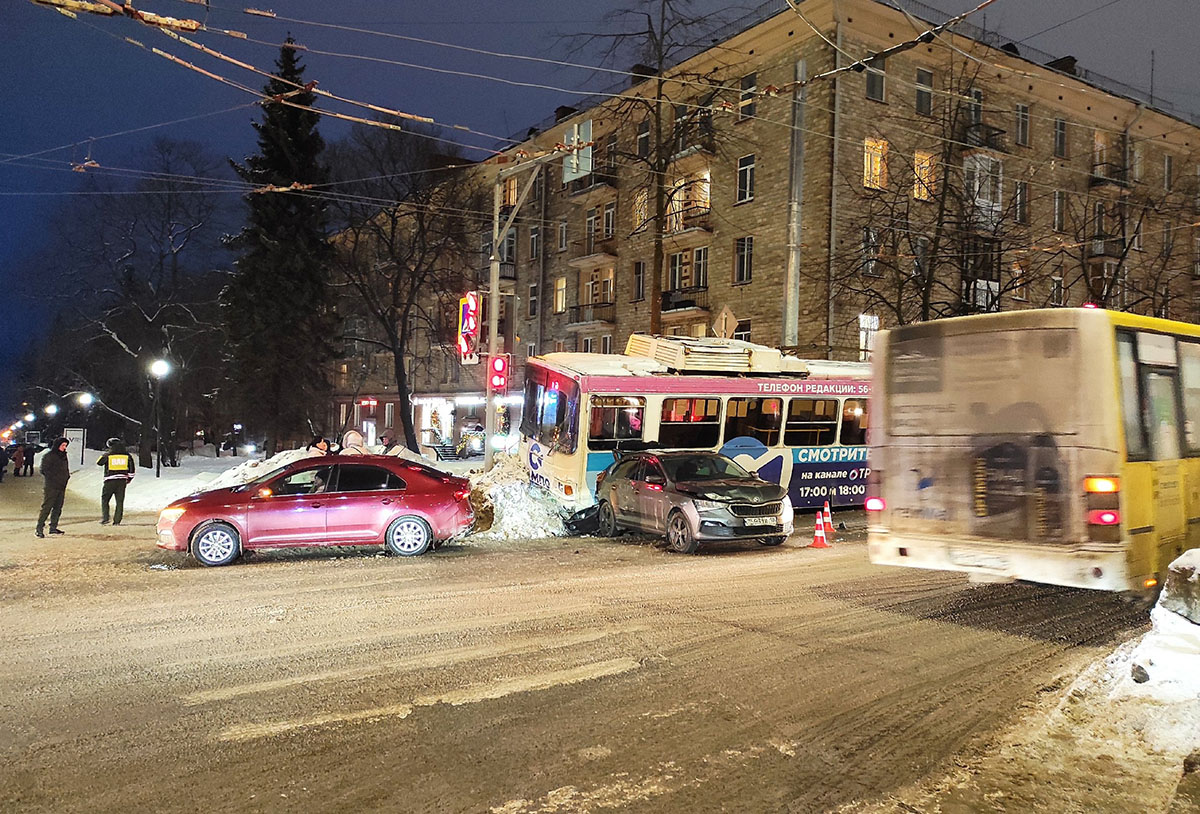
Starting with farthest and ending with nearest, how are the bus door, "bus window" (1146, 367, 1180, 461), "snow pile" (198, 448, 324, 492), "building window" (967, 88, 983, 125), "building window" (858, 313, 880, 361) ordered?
"building window" (858, 313, 880, 361) → "building window" (967, 88, 983, 125) → "snow pile" (198, 448, 324, 492) → "bus window" (1146, 367, 1180, 461) → the bus door

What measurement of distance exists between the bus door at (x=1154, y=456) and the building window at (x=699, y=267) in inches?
1089

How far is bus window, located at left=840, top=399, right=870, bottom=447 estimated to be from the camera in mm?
20078

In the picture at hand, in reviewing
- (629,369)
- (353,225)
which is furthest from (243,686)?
(353,225)

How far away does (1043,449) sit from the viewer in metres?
8.22

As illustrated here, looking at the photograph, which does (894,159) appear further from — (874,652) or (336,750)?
(336,750)

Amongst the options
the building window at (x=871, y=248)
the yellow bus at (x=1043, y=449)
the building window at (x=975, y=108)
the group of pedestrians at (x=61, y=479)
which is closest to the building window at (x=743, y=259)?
the building window at (x=871, y=248)

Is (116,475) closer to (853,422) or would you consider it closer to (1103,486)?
(853,422)

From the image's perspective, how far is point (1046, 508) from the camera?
26.7 feet

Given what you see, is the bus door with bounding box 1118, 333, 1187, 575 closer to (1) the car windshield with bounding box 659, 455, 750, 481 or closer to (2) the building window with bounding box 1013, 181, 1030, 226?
(1) the car windshield with bounding box 659, 455, 750, 481

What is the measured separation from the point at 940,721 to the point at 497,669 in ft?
10.6

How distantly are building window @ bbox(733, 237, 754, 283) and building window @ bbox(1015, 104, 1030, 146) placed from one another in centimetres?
1182

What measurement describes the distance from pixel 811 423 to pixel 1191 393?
34.9 feet

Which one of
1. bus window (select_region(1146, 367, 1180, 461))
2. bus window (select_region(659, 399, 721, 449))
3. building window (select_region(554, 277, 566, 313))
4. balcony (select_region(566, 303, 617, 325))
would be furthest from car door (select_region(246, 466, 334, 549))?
building window (select_region(554, 277, 566, 313))

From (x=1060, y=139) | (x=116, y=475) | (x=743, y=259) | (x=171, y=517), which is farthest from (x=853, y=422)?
(x=1060, y=139)
